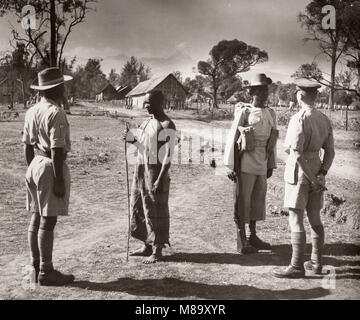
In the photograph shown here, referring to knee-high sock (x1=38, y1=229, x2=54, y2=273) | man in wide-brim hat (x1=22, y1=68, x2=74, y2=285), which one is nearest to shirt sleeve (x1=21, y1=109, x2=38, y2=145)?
man in wide-brim hat (x1=22, y1=68, x2=74, y2=285)

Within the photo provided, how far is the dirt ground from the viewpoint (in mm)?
4277

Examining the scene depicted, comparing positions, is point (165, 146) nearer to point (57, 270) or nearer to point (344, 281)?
point (57, 270)

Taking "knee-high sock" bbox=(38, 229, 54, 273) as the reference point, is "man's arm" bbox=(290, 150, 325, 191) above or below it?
above

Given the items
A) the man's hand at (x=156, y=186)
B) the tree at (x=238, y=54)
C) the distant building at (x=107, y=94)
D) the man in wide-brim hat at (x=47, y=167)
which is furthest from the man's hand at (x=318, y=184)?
the distant building at (x=107, y=94)

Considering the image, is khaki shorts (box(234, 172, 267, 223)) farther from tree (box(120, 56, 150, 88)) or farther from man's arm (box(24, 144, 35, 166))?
tree (box(120, 56, 150, 88))

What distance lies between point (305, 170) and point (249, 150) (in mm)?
1041

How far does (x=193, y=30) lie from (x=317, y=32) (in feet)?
8.97

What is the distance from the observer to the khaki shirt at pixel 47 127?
4180mm

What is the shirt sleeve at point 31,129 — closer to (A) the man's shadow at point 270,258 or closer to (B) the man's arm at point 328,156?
(A) the man's shadow at point 270,258

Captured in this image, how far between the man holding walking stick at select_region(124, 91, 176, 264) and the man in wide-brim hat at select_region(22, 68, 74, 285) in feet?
3.28

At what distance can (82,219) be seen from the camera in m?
7.00

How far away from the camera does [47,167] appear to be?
Answer: 427 cm

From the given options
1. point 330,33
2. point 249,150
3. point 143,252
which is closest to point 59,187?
point 143,252

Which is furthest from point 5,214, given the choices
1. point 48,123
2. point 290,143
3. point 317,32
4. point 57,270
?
point 317,32
